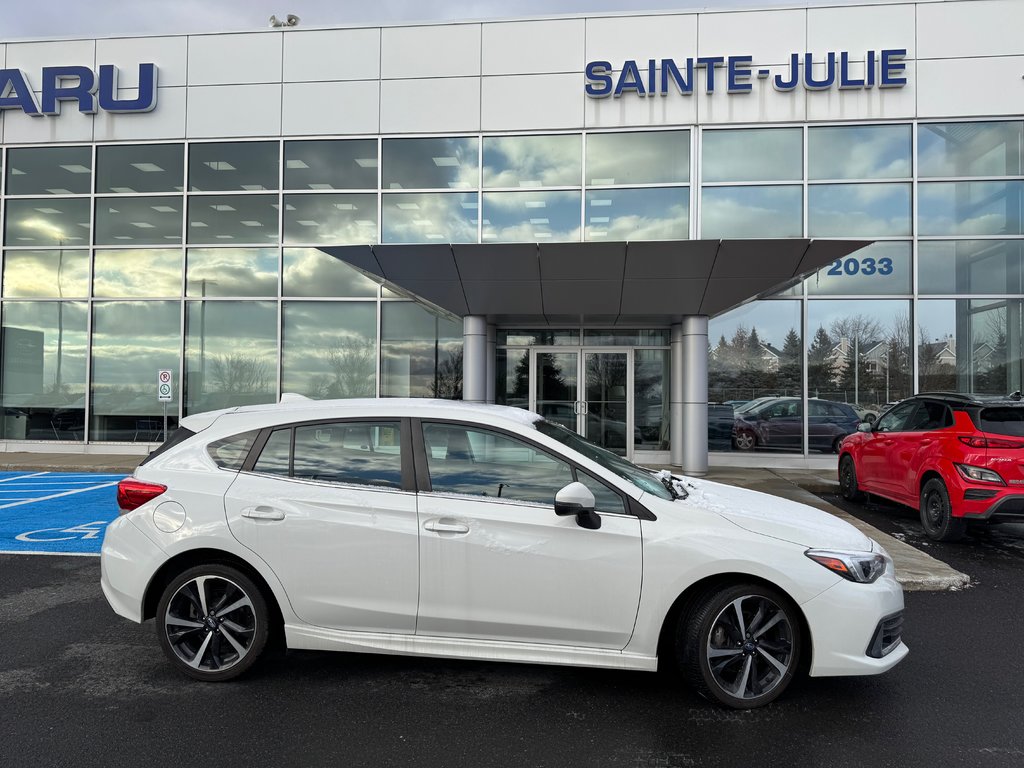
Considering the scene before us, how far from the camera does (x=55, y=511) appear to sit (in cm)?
894

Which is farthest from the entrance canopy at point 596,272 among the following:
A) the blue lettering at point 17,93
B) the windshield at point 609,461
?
the blue lettering at point 17,93

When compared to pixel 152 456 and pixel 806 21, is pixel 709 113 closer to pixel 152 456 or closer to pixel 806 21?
pixel 806 21

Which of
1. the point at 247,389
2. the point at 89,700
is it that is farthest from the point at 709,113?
the point at 89,700

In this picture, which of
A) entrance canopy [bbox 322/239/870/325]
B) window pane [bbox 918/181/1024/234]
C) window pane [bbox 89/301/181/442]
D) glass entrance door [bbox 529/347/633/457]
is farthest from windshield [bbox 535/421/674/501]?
window pane [bbox 89/301/181/442]

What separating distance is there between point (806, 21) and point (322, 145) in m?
10.4

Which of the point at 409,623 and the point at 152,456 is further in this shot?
the point at 152,456

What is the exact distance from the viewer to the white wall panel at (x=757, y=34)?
13656mm

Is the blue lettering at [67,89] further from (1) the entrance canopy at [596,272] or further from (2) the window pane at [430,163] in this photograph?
(1) the entrance canopy at [596,272]

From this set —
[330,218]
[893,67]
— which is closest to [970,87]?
[893,67]

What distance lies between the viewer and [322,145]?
15.0 meters

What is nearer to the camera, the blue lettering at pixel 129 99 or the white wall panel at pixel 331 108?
the white wall panel at pixel 331 108

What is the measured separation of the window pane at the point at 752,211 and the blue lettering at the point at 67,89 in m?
13.9

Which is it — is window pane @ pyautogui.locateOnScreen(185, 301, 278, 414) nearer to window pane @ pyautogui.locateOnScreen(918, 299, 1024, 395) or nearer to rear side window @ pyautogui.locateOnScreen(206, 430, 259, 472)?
rear side window @ pyautogui.locateOnScreen(206, 430, 259, 472)

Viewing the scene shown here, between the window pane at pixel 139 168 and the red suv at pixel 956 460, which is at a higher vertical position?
the window pane at pixel 139 168
